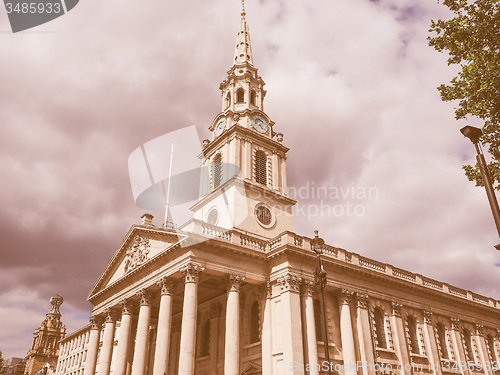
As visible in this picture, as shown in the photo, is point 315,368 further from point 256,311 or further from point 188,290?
point 188,290

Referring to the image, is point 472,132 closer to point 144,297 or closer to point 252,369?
point 252,369

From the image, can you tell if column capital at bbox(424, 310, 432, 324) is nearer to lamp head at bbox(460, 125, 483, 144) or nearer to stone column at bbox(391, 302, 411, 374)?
stone column at bbox(391, 302, 411, 374)

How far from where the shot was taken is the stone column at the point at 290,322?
23.9m

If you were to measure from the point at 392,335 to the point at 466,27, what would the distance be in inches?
895

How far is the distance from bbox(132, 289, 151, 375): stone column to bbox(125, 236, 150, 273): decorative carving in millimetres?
2548

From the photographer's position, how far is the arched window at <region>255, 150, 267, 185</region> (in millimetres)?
39375

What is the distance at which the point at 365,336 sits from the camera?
93.2 ft

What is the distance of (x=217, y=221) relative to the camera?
3600 cm

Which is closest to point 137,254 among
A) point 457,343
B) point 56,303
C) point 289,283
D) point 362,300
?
point 289,283

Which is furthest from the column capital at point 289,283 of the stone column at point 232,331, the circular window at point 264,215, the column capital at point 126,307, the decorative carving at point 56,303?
the decorative carving at point 56,303

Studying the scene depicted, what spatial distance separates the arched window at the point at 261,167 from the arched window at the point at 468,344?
76.3 ft

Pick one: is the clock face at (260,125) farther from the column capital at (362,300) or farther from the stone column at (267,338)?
the column capital at (362,300)

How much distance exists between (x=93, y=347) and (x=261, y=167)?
71.6 feet

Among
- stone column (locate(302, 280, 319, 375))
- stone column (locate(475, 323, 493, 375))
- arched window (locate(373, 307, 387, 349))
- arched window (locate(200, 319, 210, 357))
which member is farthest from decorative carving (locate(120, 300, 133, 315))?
stone column (locate(475, 323, 493, 375))
